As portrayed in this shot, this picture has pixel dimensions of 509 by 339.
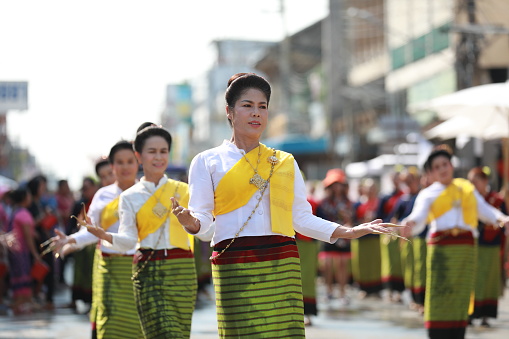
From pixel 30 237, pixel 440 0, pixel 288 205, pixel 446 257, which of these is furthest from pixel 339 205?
pixel 440 0

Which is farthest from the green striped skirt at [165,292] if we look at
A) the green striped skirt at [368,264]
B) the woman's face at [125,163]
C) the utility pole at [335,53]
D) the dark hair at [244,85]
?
the utility pole at [335,53]

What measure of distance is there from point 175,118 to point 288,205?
140 m

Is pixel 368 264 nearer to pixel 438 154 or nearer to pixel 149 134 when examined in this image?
pixel 438 154

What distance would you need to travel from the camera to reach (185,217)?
5.39 meters

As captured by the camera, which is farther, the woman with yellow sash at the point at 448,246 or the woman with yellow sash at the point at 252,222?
the woman with yellow sash at the point at 448,246

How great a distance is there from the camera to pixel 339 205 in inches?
619

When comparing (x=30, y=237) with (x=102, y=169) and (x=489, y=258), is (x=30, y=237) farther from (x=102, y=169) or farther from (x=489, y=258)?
(x=489, y=258)

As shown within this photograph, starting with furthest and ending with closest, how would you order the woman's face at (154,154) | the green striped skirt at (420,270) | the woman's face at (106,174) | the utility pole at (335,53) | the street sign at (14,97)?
the utility pole at (335,53) → the street sign at (14,97) → the green striped skirt at (420,270) → the woman's face at (106,174) → the woman's face at (154,154)

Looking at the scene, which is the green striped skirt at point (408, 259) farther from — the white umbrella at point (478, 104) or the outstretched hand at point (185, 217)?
the outstretched hand at point (185, 217)

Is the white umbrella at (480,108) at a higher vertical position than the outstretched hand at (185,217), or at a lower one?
→ higher

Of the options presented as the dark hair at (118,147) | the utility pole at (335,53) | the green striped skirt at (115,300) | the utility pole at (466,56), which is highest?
the utility pole at (335,53)

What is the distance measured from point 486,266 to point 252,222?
8.08m

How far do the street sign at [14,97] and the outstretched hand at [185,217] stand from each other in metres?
10.2

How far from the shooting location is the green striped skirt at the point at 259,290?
17.9 ft
